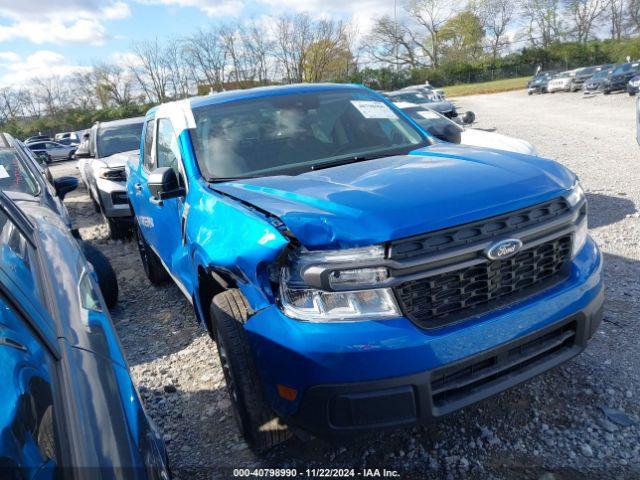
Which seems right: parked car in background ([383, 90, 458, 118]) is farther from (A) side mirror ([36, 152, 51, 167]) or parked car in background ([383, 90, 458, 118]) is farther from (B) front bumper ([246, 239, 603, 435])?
(B) front bumper ([246, 239, 603, 435])

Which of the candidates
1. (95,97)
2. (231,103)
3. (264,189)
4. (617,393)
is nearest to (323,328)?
(264,189)

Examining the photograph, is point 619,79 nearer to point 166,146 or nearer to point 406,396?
point 166,146

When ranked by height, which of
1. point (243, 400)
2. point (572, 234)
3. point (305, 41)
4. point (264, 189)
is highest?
point (305, 41)

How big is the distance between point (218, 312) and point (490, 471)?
4.77ft

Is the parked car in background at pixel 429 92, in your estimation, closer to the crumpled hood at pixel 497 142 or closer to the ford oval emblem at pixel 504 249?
the crumpled hood at pixel 497 142

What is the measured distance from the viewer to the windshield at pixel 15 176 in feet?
12.6

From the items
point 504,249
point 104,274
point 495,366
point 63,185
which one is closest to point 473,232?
point 504,249

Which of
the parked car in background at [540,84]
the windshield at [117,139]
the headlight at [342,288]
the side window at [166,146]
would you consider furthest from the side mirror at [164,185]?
the parked car in background at [540,84]

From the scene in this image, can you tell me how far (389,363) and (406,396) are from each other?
0.49 feet

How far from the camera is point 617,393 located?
275 centimetres

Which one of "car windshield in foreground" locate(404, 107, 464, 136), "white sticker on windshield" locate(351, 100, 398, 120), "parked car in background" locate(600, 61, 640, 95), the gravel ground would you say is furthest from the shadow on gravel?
"parked car in background" locate(600, 61, 640, 95)

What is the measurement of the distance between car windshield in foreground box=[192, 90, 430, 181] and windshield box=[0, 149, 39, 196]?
1.54 meters

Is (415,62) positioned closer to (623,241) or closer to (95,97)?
(95,97)

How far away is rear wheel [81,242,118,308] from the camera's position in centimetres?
462
